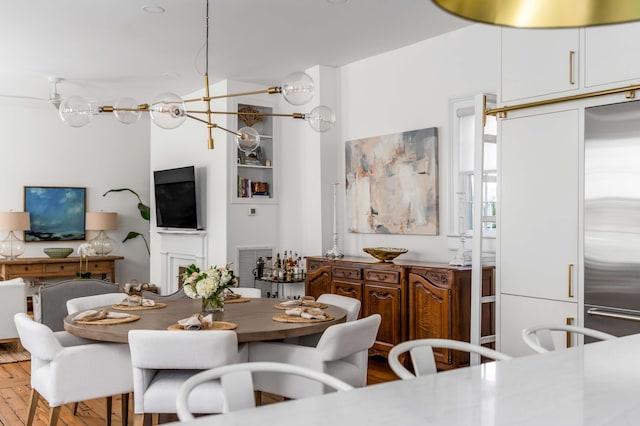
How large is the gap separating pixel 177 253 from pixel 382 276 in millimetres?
3767

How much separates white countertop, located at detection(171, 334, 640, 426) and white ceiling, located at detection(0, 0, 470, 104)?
3508 millimetres

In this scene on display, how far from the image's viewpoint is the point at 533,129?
12.4 ft

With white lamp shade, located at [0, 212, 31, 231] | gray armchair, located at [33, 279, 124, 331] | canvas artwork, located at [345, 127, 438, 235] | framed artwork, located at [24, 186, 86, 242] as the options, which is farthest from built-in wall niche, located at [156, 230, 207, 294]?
gray armchair, located at [33, 279, 124, 331]

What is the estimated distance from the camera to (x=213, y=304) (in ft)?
12.1

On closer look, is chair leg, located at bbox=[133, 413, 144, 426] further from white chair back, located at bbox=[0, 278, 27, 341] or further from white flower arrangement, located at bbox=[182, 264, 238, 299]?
white chair back, located at bbox=[0, 278, 27, 341]

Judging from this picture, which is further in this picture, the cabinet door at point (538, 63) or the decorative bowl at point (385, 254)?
the decorative bowl at point (385, 254)

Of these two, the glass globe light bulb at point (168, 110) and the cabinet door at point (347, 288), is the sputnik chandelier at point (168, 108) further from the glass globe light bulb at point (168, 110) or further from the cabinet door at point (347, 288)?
the cabinet door at point (347, 288)

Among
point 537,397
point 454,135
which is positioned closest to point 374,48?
point 454,135

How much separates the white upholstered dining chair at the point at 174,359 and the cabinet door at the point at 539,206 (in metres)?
1.93

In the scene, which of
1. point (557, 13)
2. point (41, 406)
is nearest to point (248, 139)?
point (41, 406)

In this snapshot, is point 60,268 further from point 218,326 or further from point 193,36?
point 218,326

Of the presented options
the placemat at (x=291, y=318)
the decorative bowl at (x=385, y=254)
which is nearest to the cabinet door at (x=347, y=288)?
the decorative bowl at (x=385, y=254)

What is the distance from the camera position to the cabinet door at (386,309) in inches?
197

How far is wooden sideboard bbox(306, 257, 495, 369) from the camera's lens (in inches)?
181
